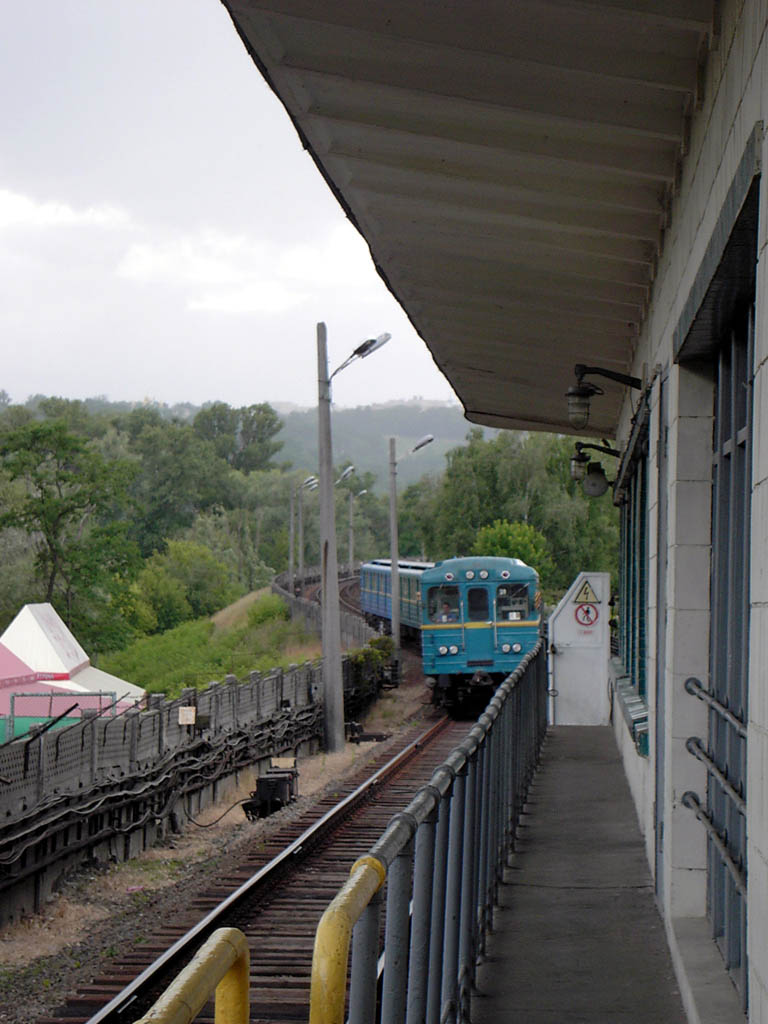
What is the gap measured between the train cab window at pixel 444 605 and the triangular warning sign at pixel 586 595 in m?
10.3

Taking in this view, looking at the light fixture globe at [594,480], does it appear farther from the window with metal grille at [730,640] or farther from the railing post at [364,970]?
the railing post at [364,970]

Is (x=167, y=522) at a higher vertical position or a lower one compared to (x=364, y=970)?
higher

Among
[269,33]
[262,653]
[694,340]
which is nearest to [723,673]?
Result: [694,340]

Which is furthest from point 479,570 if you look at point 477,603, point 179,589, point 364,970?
point 179,589

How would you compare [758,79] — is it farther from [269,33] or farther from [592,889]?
[592,889]

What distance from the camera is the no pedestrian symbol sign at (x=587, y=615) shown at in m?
16.7

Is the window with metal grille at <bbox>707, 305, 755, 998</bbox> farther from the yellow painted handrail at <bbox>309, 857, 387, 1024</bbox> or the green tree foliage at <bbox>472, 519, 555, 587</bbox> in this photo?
the green tree foliage at <bbox>472, 519, 555, 587</bbox>

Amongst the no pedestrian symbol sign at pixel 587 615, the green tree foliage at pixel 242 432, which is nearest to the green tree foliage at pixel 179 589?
the green tree foliage at pixel 242 432

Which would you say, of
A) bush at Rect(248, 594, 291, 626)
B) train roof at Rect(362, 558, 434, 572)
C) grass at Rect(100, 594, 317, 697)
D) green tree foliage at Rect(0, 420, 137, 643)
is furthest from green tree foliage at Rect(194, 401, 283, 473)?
train roof at Rect(362, 558, 434, 572)

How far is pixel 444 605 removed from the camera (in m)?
27.0

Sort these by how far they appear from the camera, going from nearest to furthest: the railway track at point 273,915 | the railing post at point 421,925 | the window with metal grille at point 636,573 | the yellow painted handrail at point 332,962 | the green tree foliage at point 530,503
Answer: the yellow painted handrail at point 332,962, the railing post at point 421,925, the railway track at point 273,915, the window with metal grille at point 636,573, the green tree foliage at point 530,503

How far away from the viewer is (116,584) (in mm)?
59625

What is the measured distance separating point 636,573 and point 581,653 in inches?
191

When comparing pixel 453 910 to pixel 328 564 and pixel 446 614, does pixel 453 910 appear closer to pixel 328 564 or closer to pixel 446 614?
pixel 328 564
